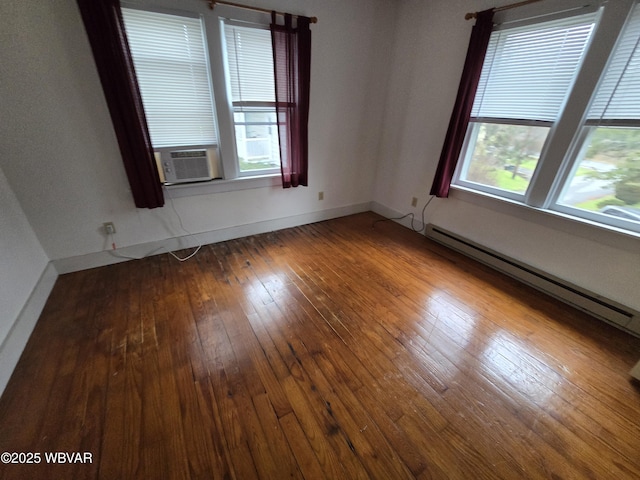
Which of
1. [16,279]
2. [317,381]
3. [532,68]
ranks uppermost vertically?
[532,68]

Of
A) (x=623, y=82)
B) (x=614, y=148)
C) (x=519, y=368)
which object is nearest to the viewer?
(x=519, y=368)

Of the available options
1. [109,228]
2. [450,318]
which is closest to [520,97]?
[450,318]

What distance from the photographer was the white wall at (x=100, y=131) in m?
1.75

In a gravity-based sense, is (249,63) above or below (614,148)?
above

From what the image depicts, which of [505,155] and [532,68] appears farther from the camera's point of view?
[505,155]

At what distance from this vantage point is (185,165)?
240 centimetres

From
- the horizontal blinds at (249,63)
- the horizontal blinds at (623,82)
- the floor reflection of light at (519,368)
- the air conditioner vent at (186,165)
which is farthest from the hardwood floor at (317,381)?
the horizontal blinds at (249,63)

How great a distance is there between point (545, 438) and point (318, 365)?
3.71ft

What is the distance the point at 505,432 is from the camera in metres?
1.23

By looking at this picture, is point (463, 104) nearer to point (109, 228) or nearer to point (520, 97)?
point (520, 97)

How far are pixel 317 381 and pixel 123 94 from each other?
2.44m

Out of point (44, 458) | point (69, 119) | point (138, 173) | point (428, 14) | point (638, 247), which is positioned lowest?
point (44, 458)

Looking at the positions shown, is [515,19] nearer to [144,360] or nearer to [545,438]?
[545,438]

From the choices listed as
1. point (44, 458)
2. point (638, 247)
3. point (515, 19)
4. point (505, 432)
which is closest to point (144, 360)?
point (44, 458)
